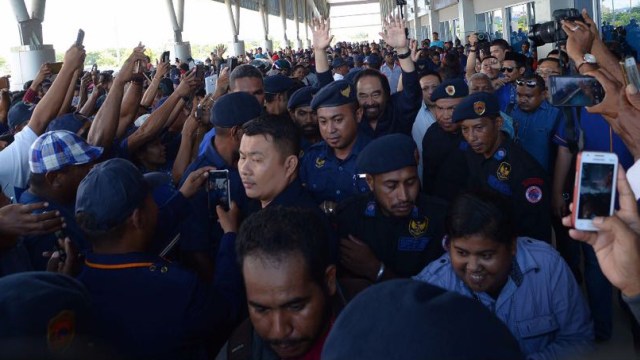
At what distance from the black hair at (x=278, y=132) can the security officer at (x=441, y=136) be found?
1.49m

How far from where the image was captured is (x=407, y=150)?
Answer: 2768mm

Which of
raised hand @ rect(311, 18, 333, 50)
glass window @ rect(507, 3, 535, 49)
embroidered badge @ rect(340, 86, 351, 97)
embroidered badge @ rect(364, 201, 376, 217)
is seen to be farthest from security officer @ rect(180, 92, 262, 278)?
glass window @ rect(507, 3, 535, 49)

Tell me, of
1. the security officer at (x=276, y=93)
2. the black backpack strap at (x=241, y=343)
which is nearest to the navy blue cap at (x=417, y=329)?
the black backpack strap at (x=241, y=343)

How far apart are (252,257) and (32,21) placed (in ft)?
44.7

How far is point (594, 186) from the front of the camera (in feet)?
5.31

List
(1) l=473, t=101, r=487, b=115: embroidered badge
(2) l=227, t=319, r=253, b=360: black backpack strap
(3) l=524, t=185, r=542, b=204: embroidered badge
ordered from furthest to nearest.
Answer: (1) l=473, t=101, r=487, b=115: embroidered badge, (3) l=524, t=185, r=542, b=204: embroidered badge, (2) l=227, t=319, r=253, b=360: black backpack strap

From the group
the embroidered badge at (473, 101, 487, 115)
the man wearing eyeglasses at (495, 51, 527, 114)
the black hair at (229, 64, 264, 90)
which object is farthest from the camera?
the man wearing eyeglasses at (495, 51, 527, 114)

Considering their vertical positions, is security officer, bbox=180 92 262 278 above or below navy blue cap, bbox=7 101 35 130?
below

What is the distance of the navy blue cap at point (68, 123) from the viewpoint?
11.2 ft

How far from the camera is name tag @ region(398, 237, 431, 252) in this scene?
108 inches

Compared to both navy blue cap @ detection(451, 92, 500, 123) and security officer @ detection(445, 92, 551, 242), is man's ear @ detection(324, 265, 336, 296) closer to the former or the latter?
security officer @ detection(445, 92, 551, 242)

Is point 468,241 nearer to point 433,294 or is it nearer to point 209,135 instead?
point 433,294

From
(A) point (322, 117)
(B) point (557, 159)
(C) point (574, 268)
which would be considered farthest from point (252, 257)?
(C) point (574, 268)

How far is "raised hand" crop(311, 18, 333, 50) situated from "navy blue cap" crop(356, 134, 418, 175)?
241 cm
